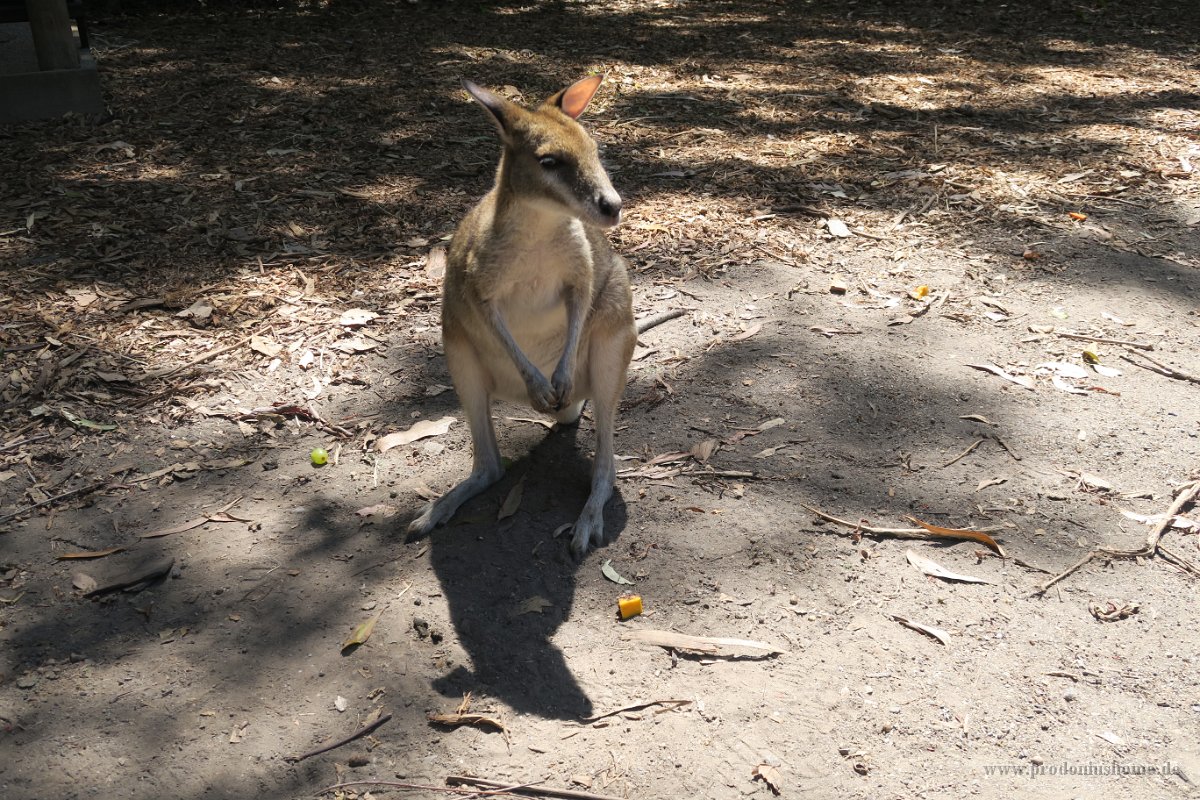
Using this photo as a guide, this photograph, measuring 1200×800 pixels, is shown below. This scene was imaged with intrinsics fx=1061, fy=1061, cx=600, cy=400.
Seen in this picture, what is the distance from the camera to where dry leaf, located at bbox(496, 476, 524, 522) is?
10.6 feet

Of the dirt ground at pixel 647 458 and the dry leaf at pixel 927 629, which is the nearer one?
the dirt ground at pixel 647 458

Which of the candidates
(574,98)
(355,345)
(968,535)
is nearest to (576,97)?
(574,98)

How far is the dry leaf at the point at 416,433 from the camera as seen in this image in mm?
3570

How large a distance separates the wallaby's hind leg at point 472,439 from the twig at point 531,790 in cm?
91

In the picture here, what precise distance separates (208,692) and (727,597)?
4.40 feet

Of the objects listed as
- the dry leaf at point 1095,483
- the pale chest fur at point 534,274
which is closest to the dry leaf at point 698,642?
the pale chest fur at point 534,274

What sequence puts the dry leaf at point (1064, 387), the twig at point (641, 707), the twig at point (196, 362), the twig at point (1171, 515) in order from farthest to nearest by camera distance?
the twig at point (196, 362) → the dry leaf at point (1064, 387) → the twig at point (1171, 515) → the twig at point (641, 707)

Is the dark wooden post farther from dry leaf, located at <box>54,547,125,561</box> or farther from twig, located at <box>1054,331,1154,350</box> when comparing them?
twig, located at <box>1054,331,1154,350</box>

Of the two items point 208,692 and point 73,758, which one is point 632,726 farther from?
point 73,758

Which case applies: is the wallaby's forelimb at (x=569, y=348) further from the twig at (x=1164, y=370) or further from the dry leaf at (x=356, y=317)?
the twig at (x=1164, y=370)

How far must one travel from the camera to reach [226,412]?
368cm

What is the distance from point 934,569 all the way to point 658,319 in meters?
1.63

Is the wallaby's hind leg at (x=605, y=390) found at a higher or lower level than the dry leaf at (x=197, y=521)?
higher

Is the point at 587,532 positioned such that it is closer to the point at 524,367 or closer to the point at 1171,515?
the point at 524,367
